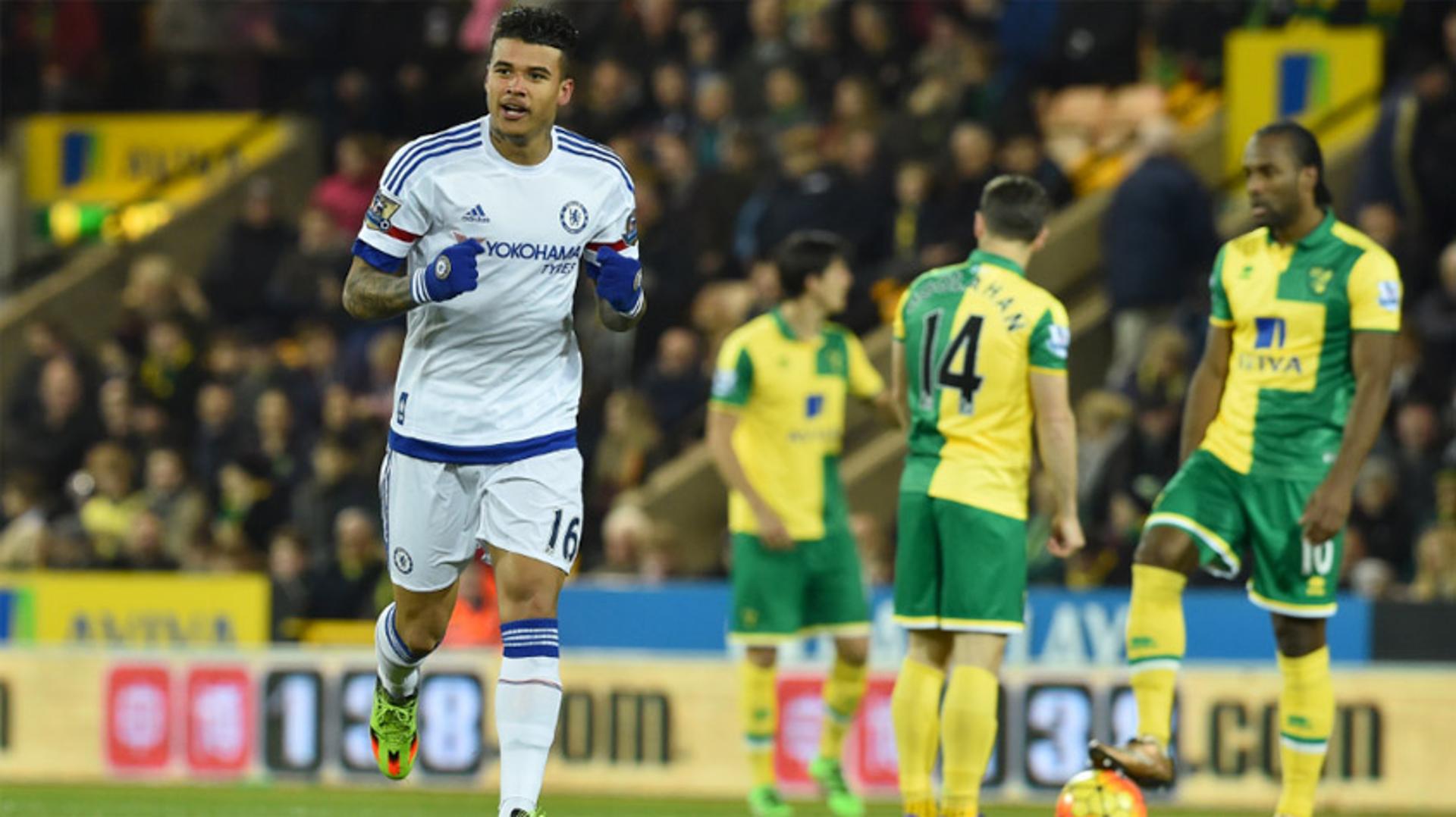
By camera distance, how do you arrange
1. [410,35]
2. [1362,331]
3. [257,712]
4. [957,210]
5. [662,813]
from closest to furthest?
[1362,331] < [662,813] < [257,712] < [957,210] < [410,35]

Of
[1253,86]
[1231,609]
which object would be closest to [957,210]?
[1253,86]

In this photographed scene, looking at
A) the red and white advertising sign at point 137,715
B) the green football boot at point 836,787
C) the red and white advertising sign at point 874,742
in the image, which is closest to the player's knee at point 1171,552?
the green football boot at point 836,787

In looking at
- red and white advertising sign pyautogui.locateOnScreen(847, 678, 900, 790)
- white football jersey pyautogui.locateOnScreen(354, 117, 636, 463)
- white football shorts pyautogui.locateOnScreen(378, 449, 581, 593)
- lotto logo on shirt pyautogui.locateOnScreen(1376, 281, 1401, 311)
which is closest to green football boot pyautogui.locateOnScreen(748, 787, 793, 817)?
red and white advertising sign pyautogui.locateOnScreen(847, 678, 900, 790)

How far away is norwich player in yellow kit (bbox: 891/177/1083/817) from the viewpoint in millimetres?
8672

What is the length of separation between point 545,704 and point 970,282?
2.19 metres

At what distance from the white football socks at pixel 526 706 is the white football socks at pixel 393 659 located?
75 centimetres

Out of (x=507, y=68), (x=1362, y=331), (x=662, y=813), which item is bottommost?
(x=662, y=813)

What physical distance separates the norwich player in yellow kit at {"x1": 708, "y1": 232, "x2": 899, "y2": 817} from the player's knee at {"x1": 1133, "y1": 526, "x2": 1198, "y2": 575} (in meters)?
2.38

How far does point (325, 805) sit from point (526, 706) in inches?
165

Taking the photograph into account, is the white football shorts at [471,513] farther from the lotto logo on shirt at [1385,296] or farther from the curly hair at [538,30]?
the lotto logo on shirt at [1385,296]

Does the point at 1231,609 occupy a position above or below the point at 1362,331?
below

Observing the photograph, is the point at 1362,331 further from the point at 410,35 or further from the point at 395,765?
the point at 410,35

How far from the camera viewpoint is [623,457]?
16.5 m

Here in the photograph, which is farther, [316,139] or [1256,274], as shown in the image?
[316,139]
